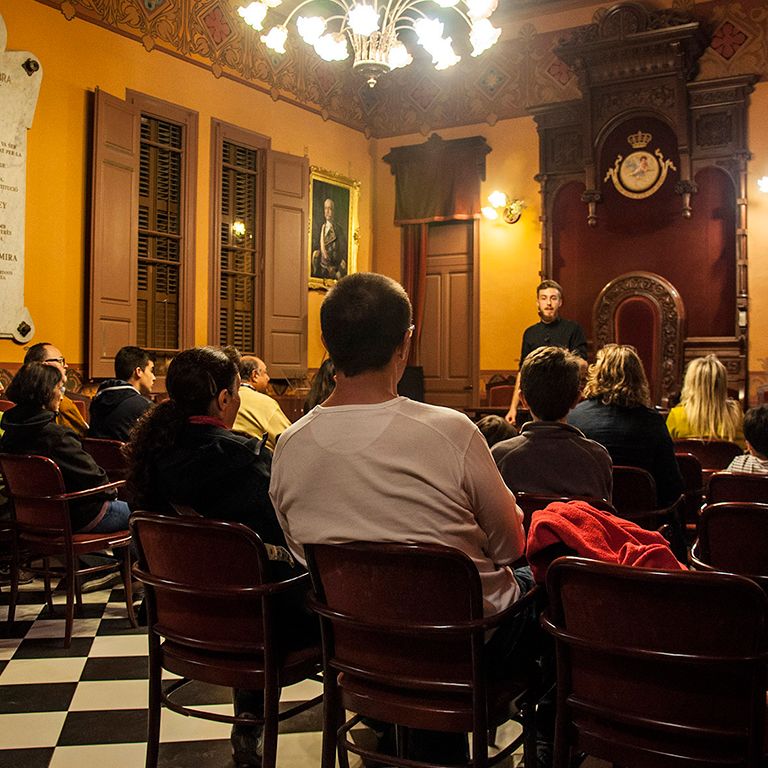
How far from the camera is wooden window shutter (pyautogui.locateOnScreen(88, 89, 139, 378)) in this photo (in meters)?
6.84

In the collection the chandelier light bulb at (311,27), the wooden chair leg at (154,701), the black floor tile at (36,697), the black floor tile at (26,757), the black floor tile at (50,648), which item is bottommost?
the black floor tile at (50,648)

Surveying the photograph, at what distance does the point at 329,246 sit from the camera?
9.48 metres

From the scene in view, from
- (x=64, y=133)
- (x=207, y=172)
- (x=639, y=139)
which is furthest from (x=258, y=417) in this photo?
(x=639, y=139)

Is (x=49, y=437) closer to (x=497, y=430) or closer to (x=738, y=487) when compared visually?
(x=497, y=430)

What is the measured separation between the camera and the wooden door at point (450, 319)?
31.2ft

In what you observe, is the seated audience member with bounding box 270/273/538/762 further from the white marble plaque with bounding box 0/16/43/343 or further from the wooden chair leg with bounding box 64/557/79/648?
the white marble plaque with bounding box 0/16/43/343

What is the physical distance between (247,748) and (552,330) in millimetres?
5301

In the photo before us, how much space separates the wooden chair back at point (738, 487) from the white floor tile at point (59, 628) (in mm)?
2610

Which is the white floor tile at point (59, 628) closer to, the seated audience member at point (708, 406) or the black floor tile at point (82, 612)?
the black floor tile at point (82, 612)

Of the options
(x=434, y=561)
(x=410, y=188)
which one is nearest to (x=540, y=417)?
(x=434, y=561)

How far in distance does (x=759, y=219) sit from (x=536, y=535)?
718cm

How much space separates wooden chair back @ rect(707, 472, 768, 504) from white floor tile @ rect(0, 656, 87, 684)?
94.4 inches

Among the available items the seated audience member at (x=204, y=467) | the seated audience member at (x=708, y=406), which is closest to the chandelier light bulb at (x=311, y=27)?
the seated audience member at (x=708, y=406)

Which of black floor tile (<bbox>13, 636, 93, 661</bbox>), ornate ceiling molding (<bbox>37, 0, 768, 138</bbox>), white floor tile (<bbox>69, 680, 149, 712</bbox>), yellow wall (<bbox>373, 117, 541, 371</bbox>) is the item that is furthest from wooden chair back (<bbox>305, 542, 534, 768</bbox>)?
yellow wall (<bbox>373, 117, 541, 371</bbox>)
